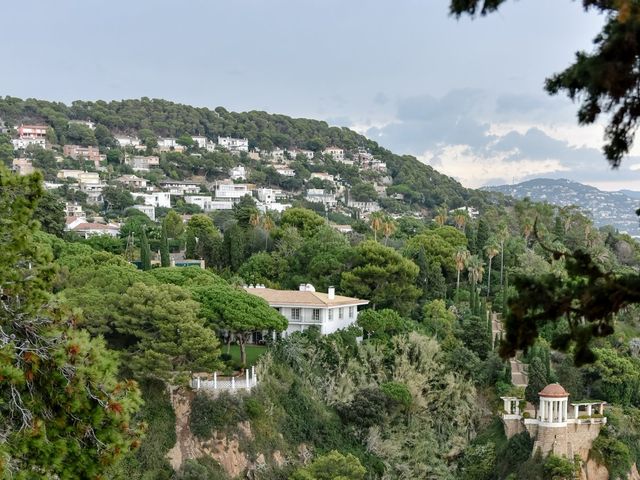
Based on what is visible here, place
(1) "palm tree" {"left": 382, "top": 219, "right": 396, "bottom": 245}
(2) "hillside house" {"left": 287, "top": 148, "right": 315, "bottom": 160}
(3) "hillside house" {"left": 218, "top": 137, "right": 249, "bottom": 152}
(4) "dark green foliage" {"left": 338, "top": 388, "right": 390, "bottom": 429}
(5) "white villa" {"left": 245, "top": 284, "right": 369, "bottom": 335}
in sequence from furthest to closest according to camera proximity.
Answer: (3) "hillside house" {"left": 218, "top": 137, "right": 249, "bottom": 152}, (2) "hillside house" {"left": 287, "top": 148, "right": 315, "bottom": 160}, (1) "palm tree" {"left": 382, "top": 219, "right": 396, "bottom": 245}, (5) "white villa" {"left": 245, "top": 284, "right": 369, "bottom": 335}, (4) "dark green foliage" {"left": 338, "top": 388, "right": 390, "bottom": 429}

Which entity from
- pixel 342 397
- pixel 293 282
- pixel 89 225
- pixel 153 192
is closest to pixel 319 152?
pixel 153 192

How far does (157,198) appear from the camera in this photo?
94250mm

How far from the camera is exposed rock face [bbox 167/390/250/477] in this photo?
90.5 feet

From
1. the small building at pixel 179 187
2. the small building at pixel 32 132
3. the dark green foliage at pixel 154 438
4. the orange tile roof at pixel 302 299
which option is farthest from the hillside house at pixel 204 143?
the dark green foliage at pixel 154 438

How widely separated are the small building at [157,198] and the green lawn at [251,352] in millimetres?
61228

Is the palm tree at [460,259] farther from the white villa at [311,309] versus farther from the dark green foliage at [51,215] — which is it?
the dark green foliage at [51,215]

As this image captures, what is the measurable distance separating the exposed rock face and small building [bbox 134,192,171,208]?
2581 inches

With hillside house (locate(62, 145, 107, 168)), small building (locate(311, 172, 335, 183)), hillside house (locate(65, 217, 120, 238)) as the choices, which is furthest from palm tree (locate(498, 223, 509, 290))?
hillside house (locate(62, 145, 107, 168))

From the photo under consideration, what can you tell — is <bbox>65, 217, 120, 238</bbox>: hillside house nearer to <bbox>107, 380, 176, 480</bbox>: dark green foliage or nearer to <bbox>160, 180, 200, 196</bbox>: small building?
<bbox>160, 180, 200, 196</bbox>: small building

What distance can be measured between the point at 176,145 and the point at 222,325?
101376mm

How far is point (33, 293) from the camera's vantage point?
12.4 m

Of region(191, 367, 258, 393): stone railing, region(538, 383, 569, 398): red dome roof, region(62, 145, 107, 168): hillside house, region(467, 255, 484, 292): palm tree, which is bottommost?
region(538, 383, 569, 398): red dome roof

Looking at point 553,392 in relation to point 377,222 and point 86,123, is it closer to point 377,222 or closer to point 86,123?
point 377,222

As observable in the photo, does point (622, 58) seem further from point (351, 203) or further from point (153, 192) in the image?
point (351, 203)
